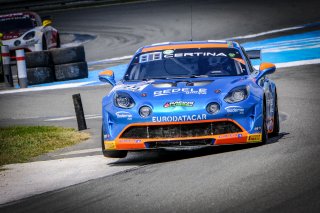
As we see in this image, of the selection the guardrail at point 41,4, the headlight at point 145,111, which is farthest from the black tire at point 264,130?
the guardrail at point 41,4

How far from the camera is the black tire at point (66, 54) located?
2062 cm

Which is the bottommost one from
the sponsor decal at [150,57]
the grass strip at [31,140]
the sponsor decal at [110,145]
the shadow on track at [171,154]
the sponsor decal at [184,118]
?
the grass strip at [31,140]

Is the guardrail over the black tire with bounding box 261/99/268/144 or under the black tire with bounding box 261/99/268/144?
under

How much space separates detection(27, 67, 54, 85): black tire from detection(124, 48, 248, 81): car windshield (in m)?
10.8

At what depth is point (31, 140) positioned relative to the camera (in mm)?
11352

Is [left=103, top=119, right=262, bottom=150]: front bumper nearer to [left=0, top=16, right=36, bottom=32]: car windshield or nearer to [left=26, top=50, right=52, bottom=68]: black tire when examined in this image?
[left=26, top=50, right=52, bottom=68]: black tire

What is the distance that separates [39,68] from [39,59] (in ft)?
1.06

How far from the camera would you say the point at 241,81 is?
362 inches

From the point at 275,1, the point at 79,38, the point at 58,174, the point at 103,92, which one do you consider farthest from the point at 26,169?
the point at 275,1

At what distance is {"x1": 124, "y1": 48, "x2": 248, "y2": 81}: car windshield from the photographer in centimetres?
988

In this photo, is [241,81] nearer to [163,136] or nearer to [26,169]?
[163,136]

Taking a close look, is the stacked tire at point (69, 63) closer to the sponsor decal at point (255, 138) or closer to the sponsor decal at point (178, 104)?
the sponsor decal at point (178, 104)

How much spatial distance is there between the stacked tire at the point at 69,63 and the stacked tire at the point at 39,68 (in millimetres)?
133

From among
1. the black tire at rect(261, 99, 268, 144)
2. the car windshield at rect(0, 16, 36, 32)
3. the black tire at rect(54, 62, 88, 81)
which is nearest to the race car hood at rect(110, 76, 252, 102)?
the black tire at rect(261, 99, 268, 144)
